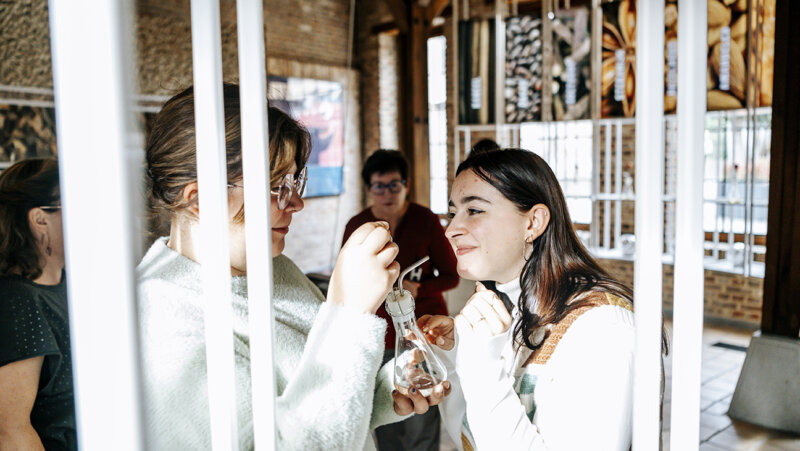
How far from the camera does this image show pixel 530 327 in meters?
1.26

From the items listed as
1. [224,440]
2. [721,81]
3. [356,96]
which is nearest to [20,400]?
[224,440]

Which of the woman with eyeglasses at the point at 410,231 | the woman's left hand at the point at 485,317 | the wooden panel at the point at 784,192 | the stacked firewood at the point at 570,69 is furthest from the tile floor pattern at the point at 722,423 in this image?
the stacked firewood at the point at 570,69

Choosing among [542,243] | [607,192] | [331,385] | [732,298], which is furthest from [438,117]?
Result: [331,385]

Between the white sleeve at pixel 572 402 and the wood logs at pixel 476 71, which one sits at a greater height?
the wood logs at pixel 476 71

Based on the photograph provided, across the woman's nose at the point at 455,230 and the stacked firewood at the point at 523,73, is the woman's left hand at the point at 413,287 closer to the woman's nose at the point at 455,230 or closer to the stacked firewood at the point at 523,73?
the woman's nose at the point at 455,230

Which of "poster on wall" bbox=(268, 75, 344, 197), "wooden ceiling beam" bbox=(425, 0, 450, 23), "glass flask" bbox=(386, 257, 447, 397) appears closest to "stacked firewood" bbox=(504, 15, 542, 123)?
"wooden ceiling beam" bbox=(425, 0, 450, 23)

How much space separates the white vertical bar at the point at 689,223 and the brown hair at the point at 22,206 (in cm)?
122

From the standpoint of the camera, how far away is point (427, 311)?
256cm

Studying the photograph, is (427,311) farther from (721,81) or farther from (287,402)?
(721,81)

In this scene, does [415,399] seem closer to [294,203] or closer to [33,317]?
[294,203]

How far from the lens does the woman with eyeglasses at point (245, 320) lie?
2.31 feet

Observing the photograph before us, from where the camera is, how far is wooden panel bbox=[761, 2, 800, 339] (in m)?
3.18

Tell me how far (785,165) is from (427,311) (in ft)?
7.20

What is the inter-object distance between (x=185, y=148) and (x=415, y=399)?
0.52 meters
